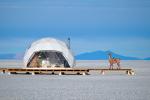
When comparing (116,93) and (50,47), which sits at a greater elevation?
(50,47)

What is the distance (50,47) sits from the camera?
4003cm

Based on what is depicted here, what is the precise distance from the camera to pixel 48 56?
135ft

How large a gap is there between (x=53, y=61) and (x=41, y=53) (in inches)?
48.2

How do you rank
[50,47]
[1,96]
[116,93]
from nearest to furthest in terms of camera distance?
[1,96]
[116,93]
[50,47]

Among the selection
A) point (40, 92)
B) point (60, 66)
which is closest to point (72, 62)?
point (60, 66)

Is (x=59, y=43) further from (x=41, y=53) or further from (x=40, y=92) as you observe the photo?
(x=40, y=92)

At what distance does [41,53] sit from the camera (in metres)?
41.3

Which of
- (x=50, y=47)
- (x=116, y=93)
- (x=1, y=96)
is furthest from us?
(x=50, y=47)

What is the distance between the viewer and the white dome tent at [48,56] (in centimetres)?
4028

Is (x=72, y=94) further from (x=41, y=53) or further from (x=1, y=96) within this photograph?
(x=41, y=53)

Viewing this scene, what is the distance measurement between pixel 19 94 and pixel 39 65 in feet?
69.1

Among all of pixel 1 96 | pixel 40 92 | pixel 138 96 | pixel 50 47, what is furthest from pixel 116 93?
pixel 50 47

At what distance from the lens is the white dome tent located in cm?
4028

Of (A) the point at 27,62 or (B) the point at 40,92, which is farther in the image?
(A) the point at 27,62
